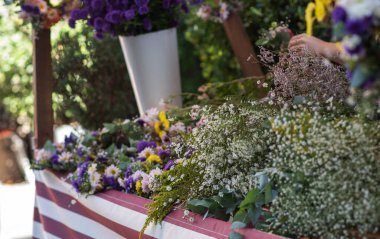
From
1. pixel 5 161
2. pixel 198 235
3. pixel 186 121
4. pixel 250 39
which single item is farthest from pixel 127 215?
pixel 5 161

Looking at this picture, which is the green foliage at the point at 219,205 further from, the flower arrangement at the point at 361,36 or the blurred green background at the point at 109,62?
the blurred green background at the point at 109,62

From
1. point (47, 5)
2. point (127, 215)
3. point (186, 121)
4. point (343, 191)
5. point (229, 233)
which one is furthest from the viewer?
point (47, 5)

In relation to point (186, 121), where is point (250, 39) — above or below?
above

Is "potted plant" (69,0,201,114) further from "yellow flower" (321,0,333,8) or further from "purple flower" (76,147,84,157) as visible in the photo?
"yellow flower" (321,0,333,8)

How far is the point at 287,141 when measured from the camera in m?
1.78

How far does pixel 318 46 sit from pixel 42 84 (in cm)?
189

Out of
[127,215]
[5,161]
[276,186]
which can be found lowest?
[5,161]

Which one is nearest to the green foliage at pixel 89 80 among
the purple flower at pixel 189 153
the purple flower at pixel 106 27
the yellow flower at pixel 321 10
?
the purple flower at pixel 106 27

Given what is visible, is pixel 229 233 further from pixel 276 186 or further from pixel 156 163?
pixel 156 163

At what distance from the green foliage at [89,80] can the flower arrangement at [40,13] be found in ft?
1.26

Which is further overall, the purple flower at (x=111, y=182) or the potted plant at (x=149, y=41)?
the potted plant at (x=149, y=41)

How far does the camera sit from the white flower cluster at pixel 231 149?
2037 millimetres

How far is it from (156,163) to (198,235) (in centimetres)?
68

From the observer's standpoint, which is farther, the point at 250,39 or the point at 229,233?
the point at 250,39
